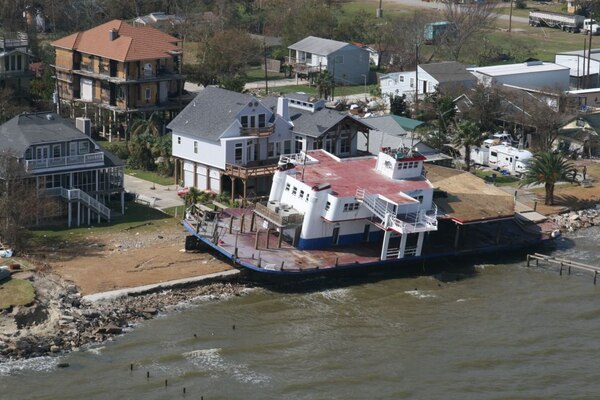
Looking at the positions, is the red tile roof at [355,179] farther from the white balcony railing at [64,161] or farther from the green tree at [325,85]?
the green tree at [325,85]

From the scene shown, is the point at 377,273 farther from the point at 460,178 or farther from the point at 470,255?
the point at 460,178

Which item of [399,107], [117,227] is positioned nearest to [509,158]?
[399,107]

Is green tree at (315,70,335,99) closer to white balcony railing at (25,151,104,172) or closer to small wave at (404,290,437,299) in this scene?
white balcony railing at (25,151,104,172)

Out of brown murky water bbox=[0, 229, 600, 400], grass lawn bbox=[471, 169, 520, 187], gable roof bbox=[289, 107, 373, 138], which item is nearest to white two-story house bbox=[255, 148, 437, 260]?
brown murky water bbox=[0, 229, 600, 400]

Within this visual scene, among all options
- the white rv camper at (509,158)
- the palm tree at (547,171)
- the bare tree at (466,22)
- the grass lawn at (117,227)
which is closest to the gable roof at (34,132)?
the grass lawn at (117,227)

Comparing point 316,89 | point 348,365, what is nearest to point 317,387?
point 348,365

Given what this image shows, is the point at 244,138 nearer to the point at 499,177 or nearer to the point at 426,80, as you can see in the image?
the point at 499,177
